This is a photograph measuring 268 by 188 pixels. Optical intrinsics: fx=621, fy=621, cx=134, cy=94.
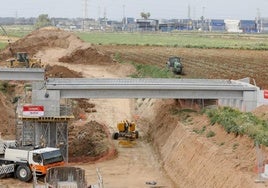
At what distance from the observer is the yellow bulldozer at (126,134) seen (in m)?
55.5

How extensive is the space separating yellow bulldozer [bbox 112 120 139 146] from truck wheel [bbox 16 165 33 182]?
15.2 metres

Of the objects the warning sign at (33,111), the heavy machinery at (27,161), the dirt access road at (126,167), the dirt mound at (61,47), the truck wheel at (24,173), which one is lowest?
the dirt access road at (126,167)

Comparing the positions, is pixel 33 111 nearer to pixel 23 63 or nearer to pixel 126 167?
pixel 126 167

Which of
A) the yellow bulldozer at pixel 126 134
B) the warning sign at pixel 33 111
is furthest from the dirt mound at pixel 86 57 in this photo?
the warning sign at pixel 33 111

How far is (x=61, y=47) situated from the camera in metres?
132

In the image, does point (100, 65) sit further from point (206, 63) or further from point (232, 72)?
point (232, 72)

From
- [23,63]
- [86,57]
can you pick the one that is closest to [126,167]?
[23,63]

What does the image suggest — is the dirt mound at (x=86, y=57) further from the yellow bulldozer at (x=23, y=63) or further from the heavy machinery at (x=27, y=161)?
the heavy machinery at (x=27, y=161)

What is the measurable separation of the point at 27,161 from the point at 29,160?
9.3 inches

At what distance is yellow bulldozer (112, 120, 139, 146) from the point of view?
182ft

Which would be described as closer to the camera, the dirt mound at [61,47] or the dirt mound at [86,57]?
the dirt mound at [86,57]

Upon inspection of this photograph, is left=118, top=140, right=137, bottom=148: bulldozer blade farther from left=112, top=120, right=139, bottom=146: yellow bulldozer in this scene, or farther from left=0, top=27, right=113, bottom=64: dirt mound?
left=0, top=27, right=113, bottom=64: dirt mound

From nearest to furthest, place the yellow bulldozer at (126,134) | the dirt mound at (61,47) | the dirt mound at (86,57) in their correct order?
1. the yellow bulldozer at (126,134)
2. the dirt mound at (86,57)
3. the dirt mound at (61,47)

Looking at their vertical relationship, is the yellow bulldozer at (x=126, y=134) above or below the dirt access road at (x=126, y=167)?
above
